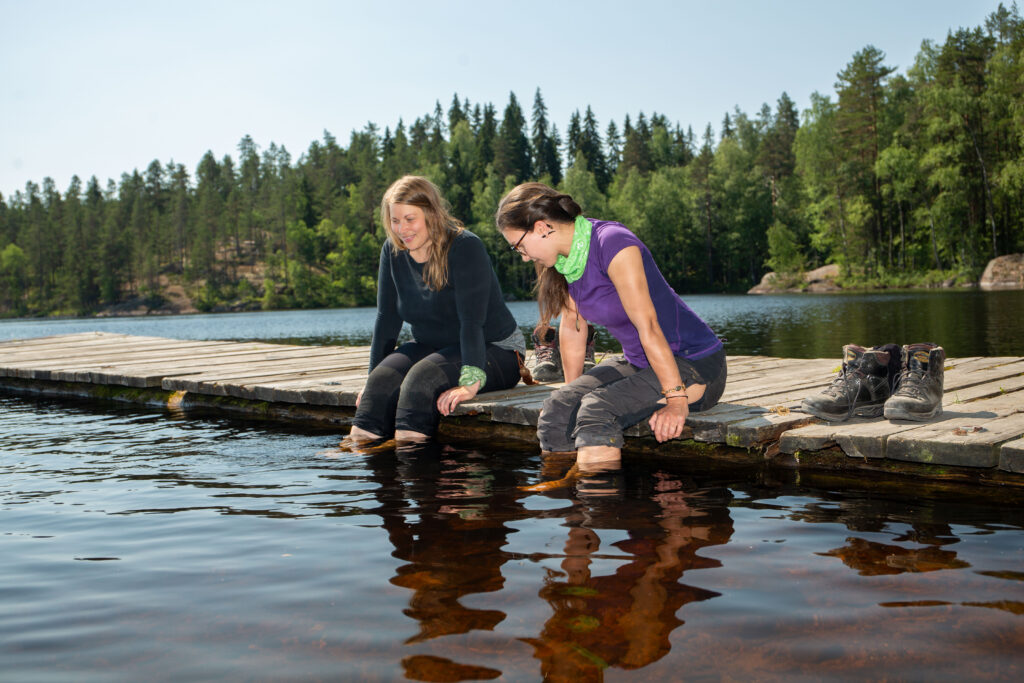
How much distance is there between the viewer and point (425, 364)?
5500 mm

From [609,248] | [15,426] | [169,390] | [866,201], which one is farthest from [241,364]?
[866,201]

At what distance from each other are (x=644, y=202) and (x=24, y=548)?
7752 cm

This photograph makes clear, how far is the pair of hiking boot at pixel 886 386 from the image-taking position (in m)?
4.21

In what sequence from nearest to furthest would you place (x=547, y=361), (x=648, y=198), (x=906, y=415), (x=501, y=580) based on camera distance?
(x=501, y=580), (x=906, y=415), (x=547, y=361), (x=648, y=198)

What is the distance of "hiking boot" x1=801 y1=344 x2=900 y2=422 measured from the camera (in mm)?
4426

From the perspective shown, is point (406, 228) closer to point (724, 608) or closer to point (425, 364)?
point (425, 364)

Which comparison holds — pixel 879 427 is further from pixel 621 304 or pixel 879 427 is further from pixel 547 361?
pixel 547 361

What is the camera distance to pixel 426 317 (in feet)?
18.7

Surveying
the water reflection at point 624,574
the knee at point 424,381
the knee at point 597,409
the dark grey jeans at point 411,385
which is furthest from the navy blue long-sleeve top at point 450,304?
the water reflection at point 624,574

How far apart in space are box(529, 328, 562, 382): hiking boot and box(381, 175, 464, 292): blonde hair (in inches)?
60.6

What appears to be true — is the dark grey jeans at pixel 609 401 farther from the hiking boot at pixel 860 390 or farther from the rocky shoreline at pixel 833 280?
the rocky shoreline at pixel 833 280

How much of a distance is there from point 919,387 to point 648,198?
252 ft

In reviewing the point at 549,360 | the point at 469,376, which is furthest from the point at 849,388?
the point at 549,360

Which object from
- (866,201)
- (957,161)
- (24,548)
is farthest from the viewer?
(866,201)
